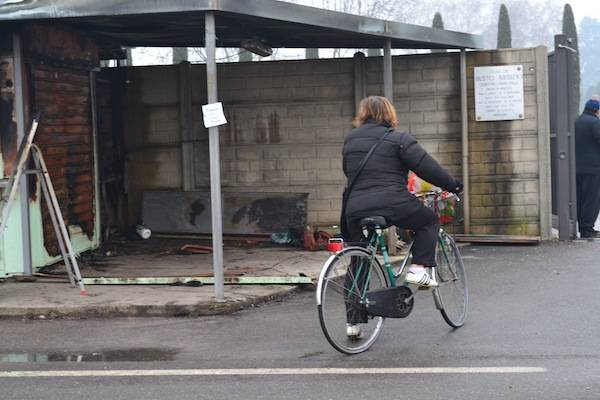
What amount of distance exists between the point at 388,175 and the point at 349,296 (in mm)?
921

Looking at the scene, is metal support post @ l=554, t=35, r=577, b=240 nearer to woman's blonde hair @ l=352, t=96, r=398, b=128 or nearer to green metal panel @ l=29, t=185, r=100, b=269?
woman's blonde hair @ l=352, t=96, r=398, b=128

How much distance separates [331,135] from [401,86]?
1165mm

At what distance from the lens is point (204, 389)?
227 inches

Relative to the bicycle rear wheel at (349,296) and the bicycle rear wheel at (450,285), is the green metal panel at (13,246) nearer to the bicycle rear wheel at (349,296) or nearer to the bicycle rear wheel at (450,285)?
the bicycle rear wheel at (349,296)

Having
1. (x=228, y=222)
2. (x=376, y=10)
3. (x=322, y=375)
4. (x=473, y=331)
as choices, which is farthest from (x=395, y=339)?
(x=376, y=10)

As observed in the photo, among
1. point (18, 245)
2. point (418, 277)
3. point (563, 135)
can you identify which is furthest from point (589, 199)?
point (18, 245)

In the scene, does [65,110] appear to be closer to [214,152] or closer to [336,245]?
[214,152]

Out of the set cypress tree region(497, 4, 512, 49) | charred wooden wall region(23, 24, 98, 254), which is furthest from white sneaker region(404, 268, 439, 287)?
cypress tree region(497, 4, 512, 49)

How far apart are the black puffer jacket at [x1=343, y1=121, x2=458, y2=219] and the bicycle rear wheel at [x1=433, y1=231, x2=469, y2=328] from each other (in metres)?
0.74

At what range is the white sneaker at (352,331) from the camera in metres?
6.64

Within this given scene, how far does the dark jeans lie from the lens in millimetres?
12812

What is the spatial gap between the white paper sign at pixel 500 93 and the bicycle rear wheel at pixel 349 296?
20.2ft

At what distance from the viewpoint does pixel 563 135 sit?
12.4 metres

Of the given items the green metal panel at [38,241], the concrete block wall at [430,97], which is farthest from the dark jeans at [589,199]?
the green metal panel at [38,241]
